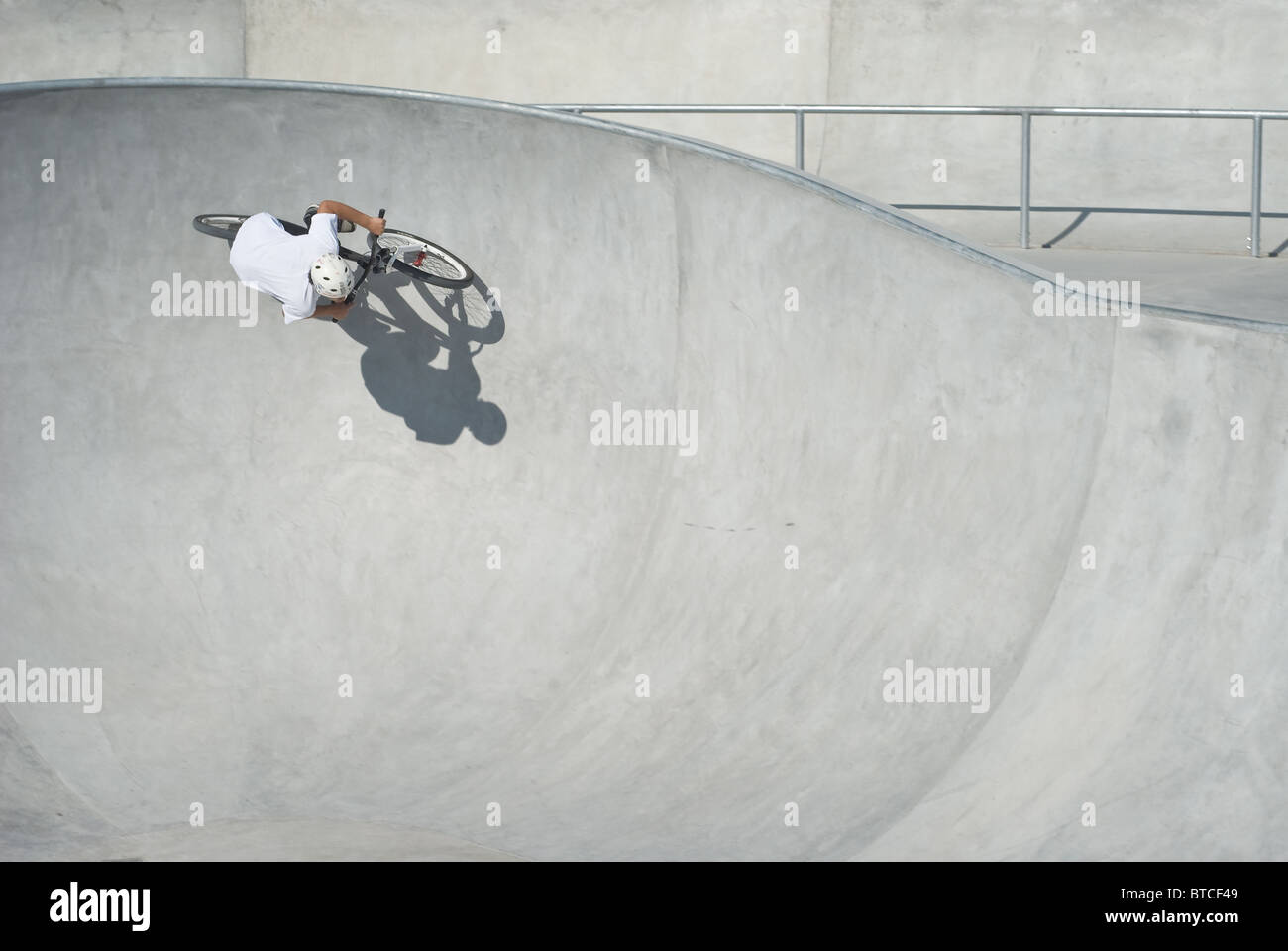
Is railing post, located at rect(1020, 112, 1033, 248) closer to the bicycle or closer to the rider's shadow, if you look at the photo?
the rider's shadow

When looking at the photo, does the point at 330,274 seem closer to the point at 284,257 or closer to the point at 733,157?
the point at 284,257

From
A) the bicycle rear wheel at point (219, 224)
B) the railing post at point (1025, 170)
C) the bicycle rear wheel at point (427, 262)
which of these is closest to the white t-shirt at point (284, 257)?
the bicycle rear wheel at point (427, 262)

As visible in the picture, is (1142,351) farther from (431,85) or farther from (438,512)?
(431,85)

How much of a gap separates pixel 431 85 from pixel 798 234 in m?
7.41

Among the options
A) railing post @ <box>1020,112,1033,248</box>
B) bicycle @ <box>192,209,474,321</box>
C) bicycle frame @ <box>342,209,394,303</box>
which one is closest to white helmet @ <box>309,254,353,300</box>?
Result: bicycle @ <box>192,209,474,321</box>

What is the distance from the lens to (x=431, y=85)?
13.5 metres

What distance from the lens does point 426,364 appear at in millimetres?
8539

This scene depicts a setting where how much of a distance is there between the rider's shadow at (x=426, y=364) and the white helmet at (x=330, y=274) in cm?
185

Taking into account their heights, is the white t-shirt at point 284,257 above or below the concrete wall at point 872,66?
below

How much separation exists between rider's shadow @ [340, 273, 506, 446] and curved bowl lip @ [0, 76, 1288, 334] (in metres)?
1.25

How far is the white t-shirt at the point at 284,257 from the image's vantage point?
22.7ft

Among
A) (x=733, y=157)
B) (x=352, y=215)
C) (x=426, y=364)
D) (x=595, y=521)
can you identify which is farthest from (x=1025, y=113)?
(x=352, y=215)

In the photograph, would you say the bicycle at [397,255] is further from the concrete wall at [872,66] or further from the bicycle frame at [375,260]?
the concrete wall at [872,66]

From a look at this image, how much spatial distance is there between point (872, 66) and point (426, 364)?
20.9ft
